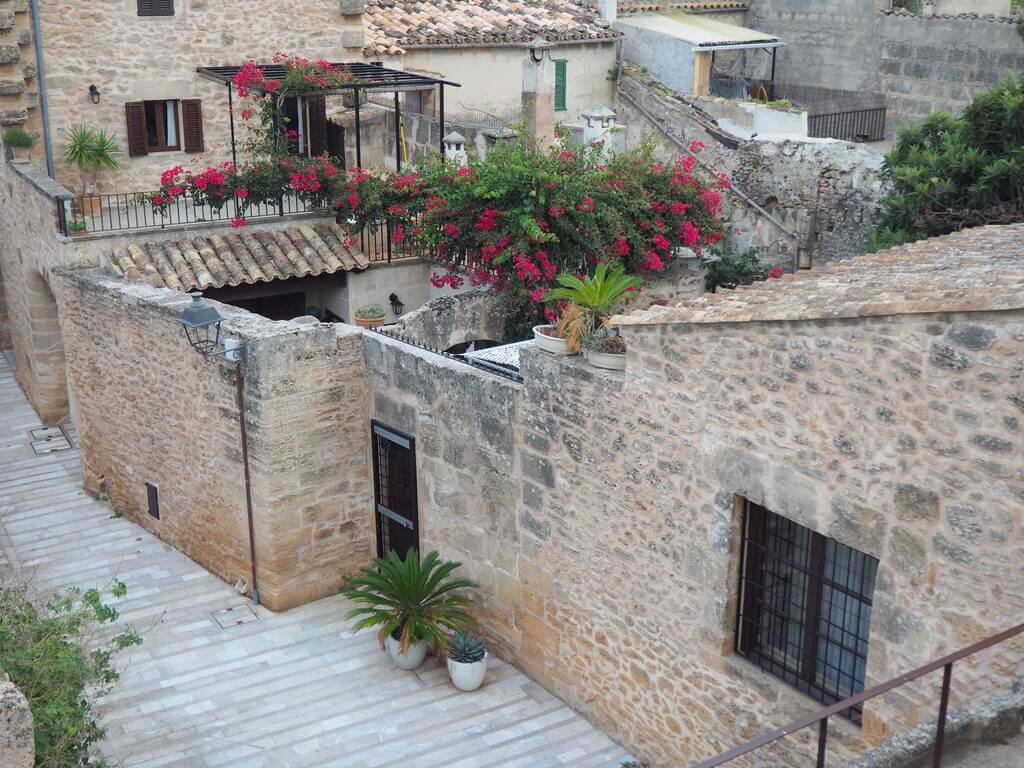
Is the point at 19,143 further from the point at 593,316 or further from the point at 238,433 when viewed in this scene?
the point at 593,316

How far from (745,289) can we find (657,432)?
50.4 inches

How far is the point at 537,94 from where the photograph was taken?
16.9 meters

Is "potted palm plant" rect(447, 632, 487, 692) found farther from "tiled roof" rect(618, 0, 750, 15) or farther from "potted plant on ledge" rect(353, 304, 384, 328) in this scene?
"tiled roof" rect(618, 0, 750, 15)

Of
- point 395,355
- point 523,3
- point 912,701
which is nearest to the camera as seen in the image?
point 912,701

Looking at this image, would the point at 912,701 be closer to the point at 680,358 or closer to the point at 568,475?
the point at 680,358

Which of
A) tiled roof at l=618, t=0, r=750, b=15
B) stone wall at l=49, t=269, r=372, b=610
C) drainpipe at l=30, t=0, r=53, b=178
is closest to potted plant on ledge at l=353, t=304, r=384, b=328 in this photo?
stone wall at l=49, t=269, r=372, b=610

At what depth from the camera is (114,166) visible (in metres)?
16.9

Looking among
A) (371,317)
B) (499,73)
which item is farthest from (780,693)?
(499,73)

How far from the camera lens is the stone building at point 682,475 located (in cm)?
696

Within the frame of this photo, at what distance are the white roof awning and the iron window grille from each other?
15161 mm

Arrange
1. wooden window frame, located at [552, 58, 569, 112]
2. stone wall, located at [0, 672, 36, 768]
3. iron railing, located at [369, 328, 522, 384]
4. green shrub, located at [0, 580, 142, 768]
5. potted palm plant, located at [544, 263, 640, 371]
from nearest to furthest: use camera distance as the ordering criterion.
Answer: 1. stone wall, located at [0, 672, 36, 768]
2. green shrub, located at [0, 580, 142, 768]
3. potted palm plant, located at [544, 263, 640, 371]
4. iron railing, located at [369, 328, 522, 384]
5. wooden window frame, located at [552, 58, 569, 112]

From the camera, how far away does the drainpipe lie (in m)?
16.0

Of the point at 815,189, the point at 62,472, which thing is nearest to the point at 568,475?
the point at 815,189

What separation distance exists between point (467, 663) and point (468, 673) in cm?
9
